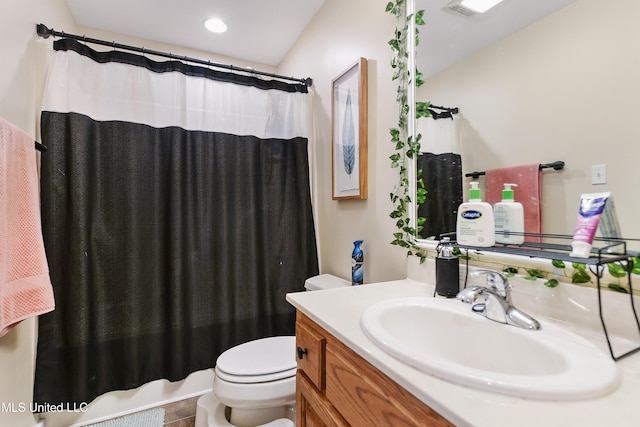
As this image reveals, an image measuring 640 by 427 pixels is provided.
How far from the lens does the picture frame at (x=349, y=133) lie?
1438 millimetres

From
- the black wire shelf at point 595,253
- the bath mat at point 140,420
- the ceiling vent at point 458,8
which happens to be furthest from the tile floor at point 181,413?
the ceiling vent at point 458,8

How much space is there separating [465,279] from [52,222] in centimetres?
182

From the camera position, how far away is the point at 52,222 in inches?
55.9

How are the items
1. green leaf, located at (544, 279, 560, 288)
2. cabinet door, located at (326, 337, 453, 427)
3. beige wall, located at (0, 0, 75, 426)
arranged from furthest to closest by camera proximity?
beige wall, located at (0, 0, 75, 426) < green leaf, located at (544, 279, 560, 288) < cabinet door, located at (326, 337, 453, 427)

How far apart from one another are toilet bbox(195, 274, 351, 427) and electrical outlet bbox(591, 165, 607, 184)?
1231 mm

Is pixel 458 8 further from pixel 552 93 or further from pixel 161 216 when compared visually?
pixel 161 216

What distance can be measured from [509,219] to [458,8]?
2.50 ft

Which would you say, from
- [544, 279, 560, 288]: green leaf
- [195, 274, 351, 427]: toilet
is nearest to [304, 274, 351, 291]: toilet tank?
[195, 274, 351, 427]: toilet

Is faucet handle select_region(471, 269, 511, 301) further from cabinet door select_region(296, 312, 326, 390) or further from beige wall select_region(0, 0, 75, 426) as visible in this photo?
beige wall select_region(0, 0, 75, 426)

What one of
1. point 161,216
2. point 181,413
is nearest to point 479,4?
point 161,216

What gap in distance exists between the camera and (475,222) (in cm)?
92

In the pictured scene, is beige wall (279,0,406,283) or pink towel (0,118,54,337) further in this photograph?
beige wall (279,0,406,283)

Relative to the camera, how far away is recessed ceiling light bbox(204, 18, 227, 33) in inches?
78.3

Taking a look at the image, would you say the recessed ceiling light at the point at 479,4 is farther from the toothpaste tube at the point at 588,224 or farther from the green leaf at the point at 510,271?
the green leaf at the point at 510,271
